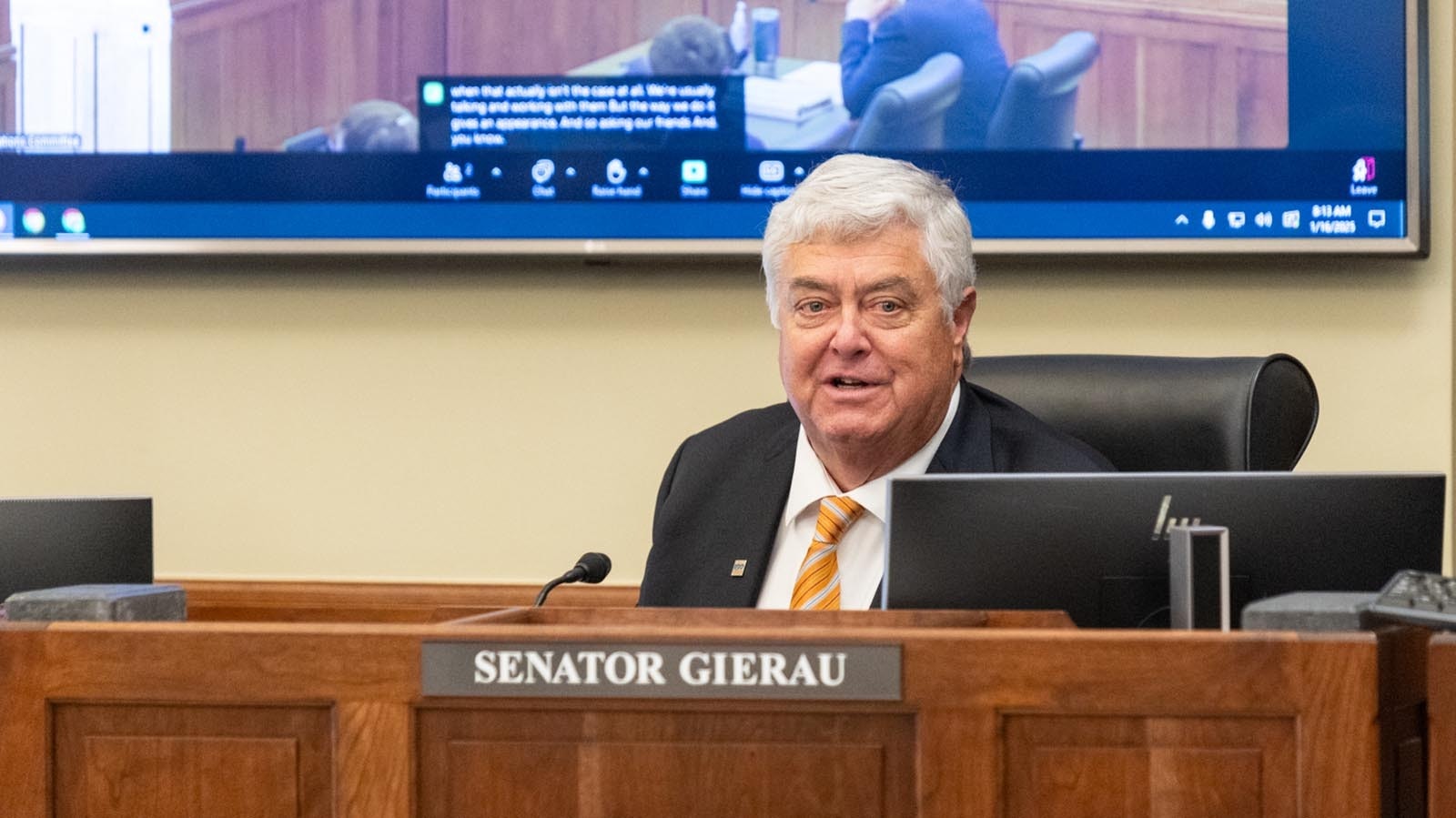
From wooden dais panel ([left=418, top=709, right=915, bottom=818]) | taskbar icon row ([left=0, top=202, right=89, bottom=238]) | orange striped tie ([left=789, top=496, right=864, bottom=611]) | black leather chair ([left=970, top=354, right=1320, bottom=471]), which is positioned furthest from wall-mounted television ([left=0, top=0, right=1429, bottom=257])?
wooden dais panel ([left=418, top=709, right=915, bottom=818])

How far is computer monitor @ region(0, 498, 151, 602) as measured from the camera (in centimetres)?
136

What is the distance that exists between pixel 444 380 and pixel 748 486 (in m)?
0.97

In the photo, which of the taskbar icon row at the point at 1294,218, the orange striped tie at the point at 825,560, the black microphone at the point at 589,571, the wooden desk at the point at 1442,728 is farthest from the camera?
the taskbar icon row at the point at 1294,218

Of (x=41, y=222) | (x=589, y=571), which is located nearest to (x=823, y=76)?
(x=589, y=571)

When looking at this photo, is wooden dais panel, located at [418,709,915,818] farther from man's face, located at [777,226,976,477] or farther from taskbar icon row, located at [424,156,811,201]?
taskbar icon row, located at [424,156,811,201]

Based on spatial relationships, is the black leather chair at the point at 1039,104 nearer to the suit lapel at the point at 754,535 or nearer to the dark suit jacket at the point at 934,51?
the dark suit jacket at the point at 934,51

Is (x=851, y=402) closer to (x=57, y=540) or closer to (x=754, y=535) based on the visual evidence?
(x=754, y=535)

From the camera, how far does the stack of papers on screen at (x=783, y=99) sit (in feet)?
8.49

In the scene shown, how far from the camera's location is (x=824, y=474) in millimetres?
1921

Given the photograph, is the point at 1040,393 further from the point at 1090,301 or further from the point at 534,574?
the point at 534,574

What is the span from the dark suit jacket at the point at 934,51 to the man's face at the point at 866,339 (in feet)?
2.63

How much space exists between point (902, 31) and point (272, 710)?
6.30 ft

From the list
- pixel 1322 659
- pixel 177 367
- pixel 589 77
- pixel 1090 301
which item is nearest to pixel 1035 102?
pixel 1090 301

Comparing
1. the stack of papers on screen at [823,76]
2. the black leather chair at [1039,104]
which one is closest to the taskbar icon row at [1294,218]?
the black leather chair at [1039,104]
